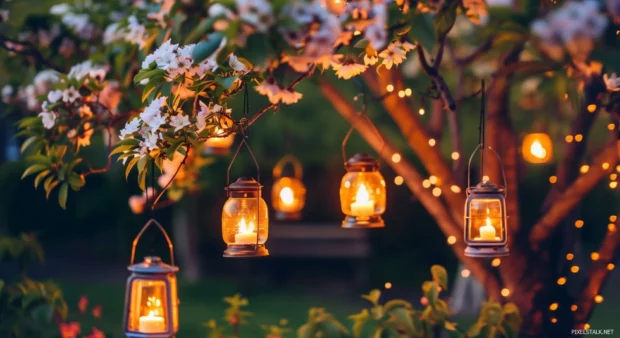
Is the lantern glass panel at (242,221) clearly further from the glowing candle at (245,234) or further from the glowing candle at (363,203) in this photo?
the glowing candle at (363,203)

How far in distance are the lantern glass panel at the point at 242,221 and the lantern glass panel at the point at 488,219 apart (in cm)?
104

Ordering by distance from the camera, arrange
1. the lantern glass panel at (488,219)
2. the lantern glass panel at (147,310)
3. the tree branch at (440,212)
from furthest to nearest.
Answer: the tree branch at (440,212)
the lantern glass panel at (488,219)
the lantern glass panel at (147,310)

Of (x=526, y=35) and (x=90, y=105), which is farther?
(x=90, y=105)

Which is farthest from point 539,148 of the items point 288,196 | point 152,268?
point 152,268

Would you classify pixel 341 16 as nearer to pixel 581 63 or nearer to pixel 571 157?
pixel 581 63

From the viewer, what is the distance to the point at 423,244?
39.4 feet

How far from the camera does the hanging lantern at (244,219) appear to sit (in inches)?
164

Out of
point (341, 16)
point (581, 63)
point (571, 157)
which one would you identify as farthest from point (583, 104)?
point (341, 16)

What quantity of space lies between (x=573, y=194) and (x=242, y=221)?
7.27ft

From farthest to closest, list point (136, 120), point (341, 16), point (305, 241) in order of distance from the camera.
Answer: point (305, 241)
point (136, 120)
point (341, 16)

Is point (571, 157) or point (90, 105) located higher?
point (90, 105)

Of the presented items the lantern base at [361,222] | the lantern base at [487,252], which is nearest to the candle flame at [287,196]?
the lantern base at [361,222]

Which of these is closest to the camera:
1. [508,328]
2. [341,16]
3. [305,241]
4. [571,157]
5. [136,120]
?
[341,16]

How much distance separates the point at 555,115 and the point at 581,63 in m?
7.69
